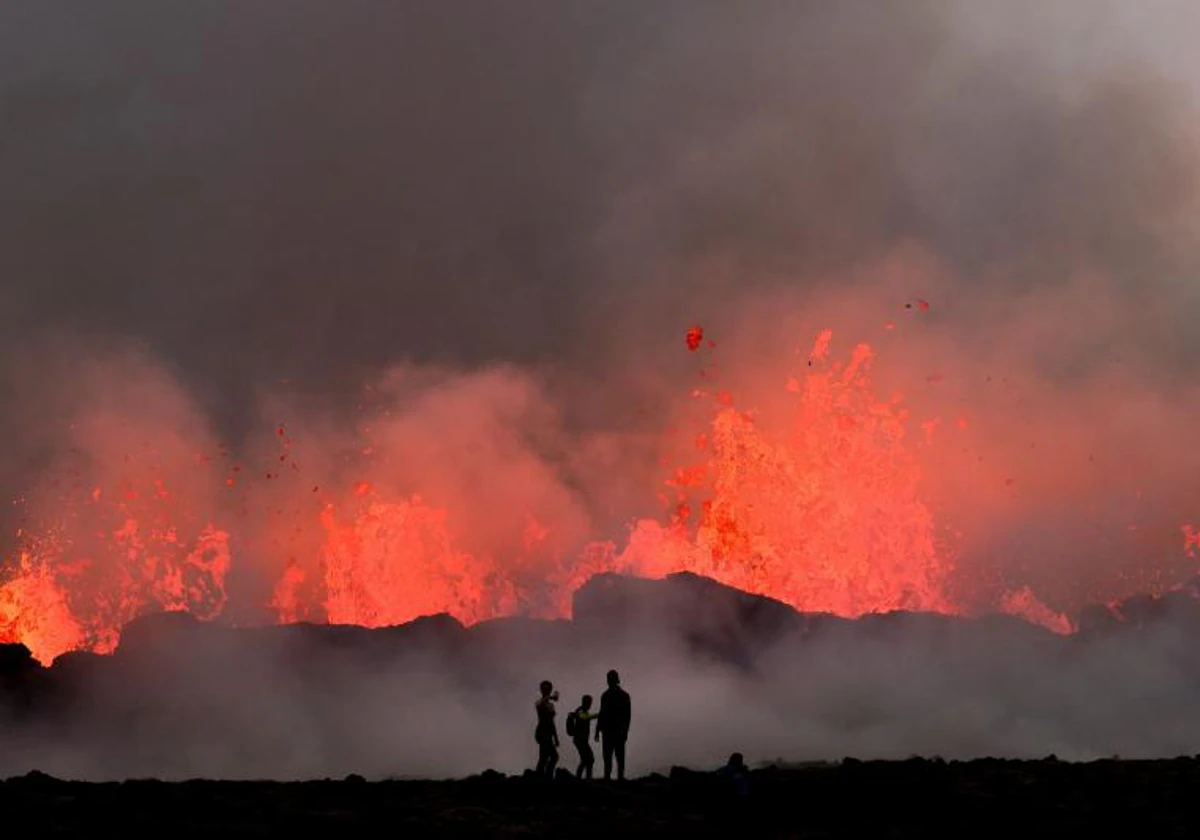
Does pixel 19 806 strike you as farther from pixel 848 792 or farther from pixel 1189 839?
pixel 1189 839

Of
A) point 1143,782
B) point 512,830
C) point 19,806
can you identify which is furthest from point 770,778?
point 19,806

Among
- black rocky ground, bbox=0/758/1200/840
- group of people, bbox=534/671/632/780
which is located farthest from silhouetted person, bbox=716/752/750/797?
group of people, bbox=534/671/632/780

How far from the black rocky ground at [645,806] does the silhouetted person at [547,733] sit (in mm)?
834

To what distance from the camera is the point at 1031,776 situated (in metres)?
37.4

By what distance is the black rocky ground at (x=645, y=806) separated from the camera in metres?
28.1

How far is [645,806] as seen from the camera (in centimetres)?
3184

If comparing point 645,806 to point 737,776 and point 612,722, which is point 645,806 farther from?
point 612,722

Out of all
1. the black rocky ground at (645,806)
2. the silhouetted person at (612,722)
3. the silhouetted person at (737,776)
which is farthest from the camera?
the silhouetted person at (612,722)

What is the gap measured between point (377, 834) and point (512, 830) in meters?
2.86

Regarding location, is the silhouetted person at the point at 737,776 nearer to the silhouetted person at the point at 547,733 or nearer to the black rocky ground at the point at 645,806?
the black rocky ground at the point at 645,806

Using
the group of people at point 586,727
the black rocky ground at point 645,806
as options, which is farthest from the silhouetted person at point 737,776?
the group of people at point 586,727

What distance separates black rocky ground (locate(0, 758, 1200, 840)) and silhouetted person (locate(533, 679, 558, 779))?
0.83 metres

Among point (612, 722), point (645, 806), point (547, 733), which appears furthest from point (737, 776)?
point (547, 733)

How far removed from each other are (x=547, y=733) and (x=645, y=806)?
515cm
